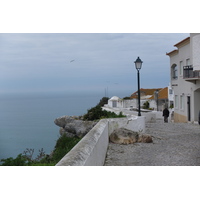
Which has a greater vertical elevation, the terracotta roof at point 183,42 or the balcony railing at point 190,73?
the terracotta roof at point 183,42

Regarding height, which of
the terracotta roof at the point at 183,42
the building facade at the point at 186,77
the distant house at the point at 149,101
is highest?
the terracotta roof at the point at 183,42

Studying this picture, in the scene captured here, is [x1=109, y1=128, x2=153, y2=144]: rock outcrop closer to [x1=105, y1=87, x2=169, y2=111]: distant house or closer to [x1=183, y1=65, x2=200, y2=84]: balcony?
[x1=183, y1=65, x2=200, y2=84]: balcony

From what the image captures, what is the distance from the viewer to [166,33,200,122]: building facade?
2026 cm

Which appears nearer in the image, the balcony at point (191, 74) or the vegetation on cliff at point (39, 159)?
the vegetation on cliff at point (39, 159)

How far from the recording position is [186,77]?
23.3m

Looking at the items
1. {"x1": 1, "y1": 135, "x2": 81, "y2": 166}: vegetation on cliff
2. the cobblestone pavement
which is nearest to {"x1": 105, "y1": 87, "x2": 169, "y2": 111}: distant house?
the cobblestone pavement

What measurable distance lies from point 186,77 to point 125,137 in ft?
42.8

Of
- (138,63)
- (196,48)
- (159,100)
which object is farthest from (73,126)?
(159,100)

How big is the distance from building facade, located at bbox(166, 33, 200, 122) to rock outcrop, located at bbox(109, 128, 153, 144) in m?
9.20

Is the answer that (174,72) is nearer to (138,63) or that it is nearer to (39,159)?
Answer: (138,63)

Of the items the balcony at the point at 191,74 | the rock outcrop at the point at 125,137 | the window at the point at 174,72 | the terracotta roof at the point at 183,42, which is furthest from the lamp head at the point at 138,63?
the window at the point at 174,72

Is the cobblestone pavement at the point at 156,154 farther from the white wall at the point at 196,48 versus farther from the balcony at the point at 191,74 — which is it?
the balcony at the point at 191,74

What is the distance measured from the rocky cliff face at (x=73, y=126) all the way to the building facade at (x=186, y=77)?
8875 mm

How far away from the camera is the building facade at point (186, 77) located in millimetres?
20259
